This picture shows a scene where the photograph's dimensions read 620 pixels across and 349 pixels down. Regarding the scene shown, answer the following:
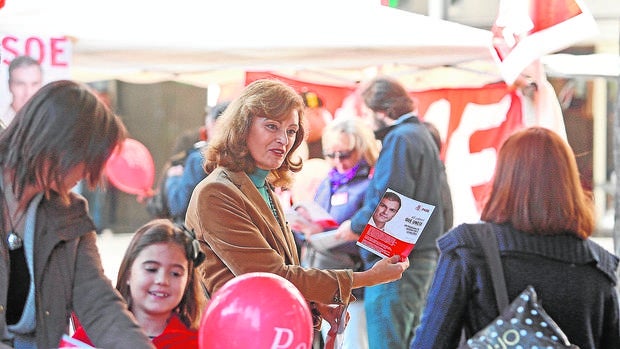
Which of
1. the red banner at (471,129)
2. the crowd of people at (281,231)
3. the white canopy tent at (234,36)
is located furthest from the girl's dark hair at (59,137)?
the red banner at (471,129)

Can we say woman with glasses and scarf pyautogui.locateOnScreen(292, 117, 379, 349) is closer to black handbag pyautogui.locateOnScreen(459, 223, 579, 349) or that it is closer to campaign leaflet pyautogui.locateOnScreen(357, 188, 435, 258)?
campaign leaflet pyautogui.locateOnScreen(357, 188, 435, 258)

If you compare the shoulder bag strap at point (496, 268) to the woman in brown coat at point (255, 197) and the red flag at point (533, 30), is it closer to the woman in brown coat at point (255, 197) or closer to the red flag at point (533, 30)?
the woman in brown coat at point (255, 197)

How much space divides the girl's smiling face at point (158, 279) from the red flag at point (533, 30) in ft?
4.44

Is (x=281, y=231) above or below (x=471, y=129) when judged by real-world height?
below

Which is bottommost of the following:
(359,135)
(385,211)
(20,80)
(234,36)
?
(385,211)

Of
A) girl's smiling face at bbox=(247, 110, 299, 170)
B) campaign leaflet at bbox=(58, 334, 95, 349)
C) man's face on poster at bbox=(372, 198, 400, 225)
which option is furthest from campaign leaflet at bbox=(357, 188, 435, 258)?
campaign leaflet at bbox=(58, 334, 95, 349)

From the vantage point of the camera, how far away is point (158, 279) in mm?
3525

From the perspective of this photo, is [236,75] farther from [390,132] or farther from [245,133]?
[390,132]

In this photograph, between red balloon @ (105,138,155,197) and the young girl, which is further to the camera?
red balloon @ (105,138,155,197)

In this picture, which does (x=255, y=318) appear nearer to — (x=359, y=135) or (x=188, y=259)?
(x=188, y=259)

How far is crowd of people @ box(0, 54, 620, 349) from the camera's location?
321 cm

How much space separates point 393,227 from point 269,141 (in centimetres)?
57

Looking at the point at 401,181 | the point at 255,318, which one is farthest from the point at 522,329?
the point at 255,318

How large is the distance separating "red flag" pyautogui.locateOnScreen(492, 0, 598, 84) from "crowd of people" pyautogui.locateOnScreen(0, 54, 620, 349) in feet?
1.05
